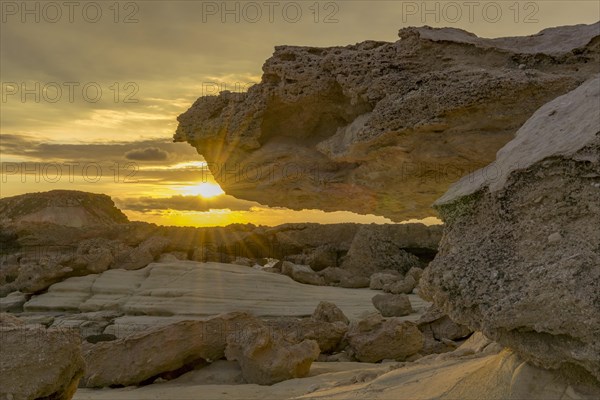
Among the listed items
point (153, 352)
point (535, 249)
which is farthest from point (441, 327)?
point (535, 249)

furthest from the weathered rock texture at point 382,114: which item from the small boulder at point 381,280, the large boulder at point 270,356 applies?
the small boulder at point 381,280

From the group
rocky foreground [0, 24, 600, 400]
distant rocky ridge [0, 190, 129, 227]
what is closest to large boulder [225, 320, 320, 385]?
rocky foreground [0, 24, 600, 400]

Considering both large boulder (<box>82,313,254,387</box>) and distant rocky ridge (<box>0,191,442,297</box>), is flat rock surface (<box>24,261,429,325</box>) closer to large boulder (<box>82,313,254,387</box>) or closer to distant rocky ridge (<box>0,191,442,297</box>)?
distant rocky ridge (<box>0,191,442,297</box>)

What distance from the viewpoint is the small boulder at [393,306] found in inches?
387

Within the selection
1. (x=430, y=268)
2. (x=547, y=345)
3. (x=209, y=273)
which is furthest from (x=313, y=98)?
A: (x=209, y=273)

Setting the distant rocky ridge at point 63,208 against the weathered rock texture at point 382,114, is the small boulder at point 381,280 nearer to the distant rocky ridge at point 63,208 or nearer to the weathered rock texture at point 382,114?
the weathered rock texture at point 382,114

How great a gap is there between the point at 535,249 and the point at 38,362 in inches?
141

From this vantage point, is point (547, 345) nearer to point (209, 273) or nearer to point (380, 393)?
point (380, 393)

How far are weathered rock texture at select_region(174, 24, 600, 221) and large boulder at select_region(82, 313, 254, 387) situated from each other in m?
1.80

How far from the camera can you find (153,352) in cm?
639

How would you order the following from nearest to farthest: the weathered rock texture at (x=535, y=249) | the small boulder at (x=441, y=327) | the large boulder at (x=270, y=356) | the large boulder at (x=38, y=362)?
1. the weathered rock texture at (x=535, y=249)
2. the large boulder at (x=38, y=362)
3. the large boulder at (x=270, y=356)
4. the small boulder at (x=441, y=327)

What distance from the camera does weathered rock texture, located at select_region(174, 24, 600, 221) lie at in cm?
494

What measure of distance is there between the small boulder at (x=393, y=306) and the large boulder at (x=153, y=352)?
12.3 ft

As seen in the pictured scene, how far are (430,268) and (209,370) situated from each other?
4.05 m
